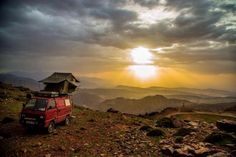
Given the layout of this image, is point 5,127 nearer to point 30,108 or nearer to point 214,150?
point 30,108

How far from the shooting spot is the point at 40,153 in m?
14.6

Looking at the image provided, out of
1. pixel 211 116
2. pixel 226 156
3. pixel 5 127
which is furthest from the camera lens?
pixel 211 116

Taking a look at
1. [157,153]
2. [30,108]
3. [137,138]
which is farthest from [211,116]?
[30,108]

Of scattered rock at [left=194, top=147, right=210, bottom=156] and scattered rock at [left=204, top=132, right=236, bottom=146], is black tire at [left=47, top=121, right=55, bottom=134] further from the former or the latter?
scattered rock at [left=204, top=132, right=236, bottom=146]

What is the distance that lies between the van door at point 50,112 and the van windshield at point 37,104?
0.37 metres

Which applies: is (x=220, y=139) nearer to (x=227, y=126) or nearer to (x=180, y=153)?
(x=180, y=153)

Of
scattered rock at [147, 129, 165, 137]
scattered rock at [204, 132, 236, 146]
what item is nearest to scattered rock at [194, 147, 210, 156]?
scattered rock at [204, 132, 236, 146]

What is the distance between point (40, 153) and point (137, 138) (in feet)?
25.1

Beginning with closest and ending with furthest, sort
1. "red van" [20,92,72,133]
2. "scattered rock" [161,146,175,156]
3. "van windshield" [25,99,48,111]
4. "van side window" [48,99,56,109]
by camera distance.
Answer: "scattered rock" [161,146,175,156], "red van" [20,92,72,133], "van windshield" [25,99,48,111], "van side window" [48,99,56,109]

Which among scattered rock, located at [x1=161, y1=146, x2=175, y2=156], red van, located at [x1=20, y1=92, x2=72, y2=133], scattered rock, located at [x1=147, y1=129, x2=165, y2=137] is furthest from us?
scattered rock, located at [x1=147, y1=129, x2=165, y2=137]

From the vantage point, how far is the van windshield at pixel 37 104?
752 inches

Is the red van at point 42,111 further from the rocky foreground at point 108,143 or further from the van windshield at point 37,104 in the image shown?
the rocky foreground at point 108,143

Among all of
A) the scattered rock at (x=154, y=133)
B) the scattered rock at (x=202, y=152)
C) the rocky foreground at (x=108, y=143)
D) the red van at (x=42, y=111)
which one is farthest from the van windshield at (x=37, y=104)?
the scattered rock at (x=202, y=152)

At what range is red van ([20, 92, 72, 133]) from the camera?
60.8 feet
